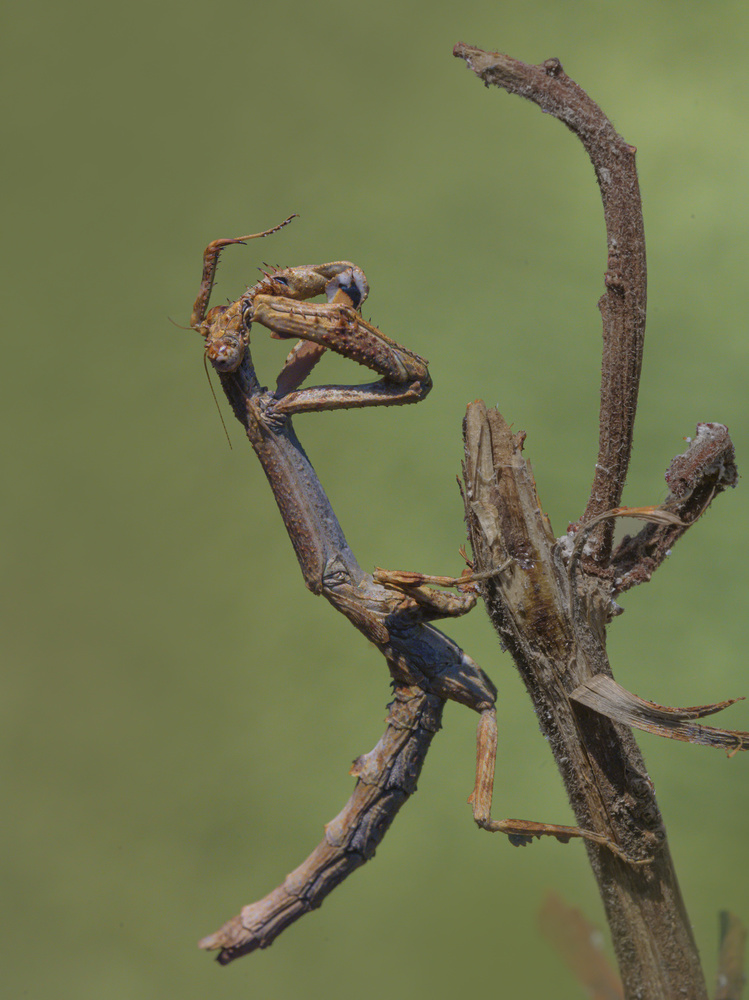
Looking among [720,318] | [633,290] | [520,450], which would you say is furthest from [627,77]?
[520,450]

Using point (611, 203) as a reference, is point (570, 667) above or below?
below

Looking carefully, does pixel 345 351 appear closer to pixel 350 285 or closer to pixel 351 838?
pixel 350 285

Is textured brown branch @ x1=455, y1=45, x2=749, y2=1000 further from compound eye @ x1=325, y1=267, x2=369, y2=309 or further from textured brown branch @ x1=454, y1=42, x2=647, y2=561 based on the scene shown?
compound eye @ x1=325, y1=267, x2=369, y2=309

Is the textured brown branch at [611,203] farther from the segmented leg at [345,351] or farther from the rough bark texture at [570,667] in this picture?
the segmented leg at [345,351]

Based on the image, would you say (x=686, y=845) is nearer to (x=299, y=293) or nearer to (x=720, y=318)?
(x=720, y=318)

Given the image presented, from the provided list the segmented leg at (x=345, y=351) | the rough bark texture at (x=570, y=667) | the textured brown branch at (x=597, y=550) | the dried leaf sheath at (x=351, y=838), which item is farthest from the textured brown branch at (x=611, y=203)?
the dried leaf sheath at (x=351, y=838)

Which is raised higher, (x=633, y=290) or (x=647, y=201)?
(x=647, y=201)

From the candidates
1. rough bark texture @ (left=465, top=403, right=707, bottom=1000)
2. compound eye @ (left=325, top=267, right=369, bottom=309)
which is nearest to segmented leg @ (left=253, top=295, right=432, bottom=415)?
compound eye @ (left=325, top=267, right=369, bottom=309)

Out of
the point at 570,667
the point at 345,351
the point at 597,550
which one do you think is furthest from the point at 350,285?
the point at 570,667
